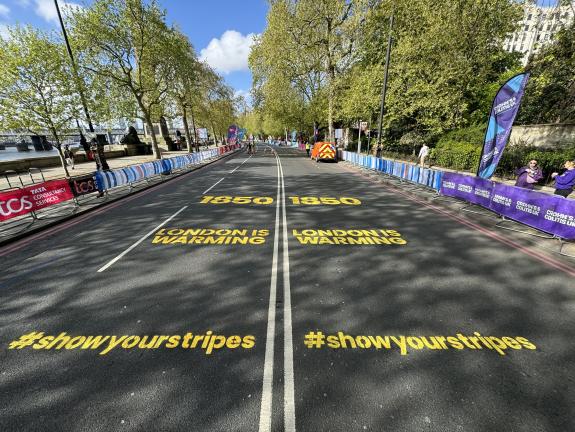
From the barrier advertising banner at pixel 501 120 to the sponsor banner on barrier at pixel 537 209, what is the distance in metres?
1.55

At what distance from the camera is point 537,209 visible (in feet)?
21.5

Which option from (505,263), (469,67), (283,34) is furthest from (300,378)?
(283,34)

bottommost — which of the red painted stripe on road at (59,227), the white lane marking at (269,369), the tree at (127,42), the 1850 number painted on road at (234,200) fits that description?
the white lane marking at (269,369)

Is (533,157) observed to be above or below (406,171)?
above

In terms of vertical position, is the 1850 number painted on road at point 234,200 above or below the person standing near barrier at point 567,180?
below

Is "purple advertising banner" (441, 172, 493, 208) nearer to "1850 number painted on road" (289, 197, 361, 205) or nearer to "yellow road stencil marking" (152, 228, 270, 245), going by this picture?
"1850 number painted on road" (289, 197, 361, 205)

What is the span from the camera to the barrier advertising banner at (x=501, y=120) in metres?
7.91

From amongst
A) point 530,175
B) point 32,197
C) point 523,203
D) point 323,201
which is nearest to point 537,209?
point 523,203

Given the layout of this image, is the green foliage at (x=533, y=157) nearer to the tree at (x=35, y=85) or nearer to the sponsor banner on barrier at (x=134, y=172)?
the sponsor banner on barrier at (x=134, y=172)

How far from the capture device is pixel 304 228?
6.96 meters

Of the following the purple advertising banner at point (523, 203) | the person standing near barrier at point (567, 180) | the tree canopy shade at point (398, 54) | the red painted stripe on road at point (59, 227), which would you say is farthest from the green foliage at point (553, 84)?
the red painted stripe on road at point (59, 227)

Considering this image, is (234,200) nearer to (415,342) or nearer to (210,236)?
(210,236)

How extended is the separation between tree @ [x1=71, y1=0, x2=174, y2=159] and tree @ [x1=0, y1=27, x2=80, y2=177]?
170 inches

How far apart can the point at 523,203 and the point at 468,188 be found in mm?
2256
